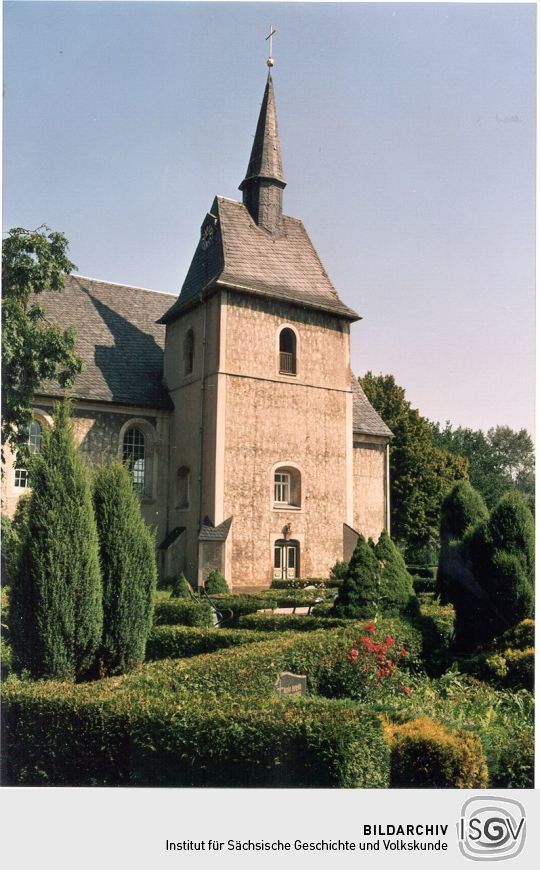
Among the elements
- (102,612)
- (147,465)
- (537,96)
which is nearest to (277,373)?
(147,465)

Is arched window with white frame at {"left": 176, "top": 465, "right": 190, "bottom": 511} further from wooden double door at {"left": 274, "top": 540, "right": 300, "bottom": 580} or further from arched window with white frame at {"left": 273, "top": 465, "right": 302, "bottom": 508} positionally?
wooden double door at {"left": 274, "top": 540, "right": 300, "bottom": 580}

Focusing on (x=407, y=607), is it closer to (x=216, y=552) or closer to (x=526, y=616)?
(x=526, y=616)

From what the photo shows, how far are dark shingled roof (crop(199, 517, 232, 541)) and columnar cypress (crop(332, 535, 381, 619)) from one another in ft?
29.9

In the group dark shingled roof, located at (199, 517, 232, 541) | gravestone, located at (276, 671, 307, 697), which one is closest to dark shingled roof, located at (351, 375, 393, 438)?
dark shingled roof, located at (199, 517, 232, 541)

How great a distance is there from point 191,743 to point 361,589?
758 cm

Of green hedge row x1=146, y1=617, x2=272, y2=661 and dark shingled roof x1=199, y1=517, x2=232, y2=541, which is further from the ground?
dark shingled roof x1=199, y1=517, x2=232, y2=541

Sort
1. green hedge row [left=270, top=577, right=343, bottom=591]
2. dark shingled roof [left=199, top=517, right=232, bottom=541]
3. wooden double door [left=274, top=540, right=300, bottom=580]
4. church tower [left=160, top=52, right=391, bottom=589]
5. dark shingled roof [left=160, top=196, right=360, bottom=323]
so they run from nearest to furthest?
1. dark shingled roof [left=199, top=517, right=232, bottom=541]
2. green hedge row [left=270, top=577, right=343, bottom=591]
3. church tower [left=160, top=52, right=391, bottom=589]
4. wooden double door [left=274, top=540, right=300, bottom=580]
5. dark shingled roof [left=160, top=196, right=360, bottom=323]

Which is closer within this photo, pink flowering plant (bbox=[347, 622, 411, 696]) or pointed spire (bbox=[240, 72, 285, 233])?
pink flowering plant (bbox=[347, 622, 411, 696])

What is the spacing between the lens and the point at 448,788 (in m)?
6.06

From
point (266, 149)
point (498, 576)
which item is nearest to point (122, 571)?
point (498, 576)

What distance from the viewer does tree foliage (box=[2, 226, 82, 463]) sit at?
1580cm

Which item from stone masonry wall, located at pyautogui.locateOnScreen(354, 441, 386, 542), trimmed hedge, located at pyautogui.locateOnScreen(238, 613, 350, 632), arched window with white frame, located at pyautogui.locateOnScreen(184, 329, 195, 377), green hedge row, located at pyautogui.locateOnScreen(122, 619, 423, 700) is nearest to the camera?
green hedge row, located at pyautogui.locateOnScreen(122, 619, 423, 700)

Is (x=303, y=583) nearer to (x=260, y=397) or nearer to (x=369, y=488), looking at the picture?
(x=260, y=397)

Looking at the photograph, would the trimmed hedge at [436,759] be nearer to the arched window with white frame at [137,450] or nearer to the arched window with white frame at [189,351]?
the arched window with white frame at [137,450]
